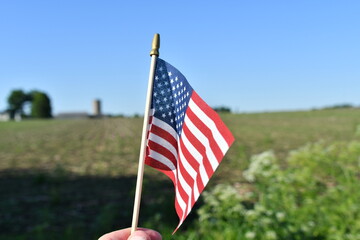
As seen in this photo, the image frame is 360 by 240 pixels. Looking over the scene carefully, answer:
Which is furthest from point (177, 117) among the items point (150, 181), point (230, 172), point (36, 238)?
point (230, 172)

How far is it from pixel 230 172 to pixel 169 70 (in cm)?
649

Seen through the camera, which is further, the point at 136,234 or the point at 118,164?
the point at 118,164

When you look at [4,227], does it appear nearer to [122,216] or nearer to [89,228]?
[89,228]

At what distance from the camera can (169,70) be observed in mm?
1601

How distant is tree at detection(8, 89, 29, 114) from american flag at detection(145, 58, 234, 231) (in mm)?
114877

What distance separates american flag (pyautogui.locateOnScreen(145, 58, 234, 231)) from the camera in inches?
60.6

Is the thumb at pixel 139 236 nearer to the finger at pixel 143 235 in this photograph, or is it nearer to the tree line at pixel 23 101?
the finger at pixel 143 235

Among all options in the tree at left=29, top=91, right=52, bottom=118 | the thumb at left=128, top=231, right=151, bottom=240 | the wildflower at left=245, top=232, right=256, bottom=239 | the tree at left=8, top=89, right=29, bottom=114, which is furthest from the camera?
the tree at left=8, top=89, right=29, bottom=114

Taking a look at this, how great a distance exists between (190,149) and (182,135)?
72 mm

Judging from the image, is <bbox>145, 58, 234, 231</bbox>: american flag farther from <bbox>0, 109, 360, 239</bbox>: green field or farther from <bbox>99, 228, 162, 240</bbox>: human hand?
<bbox>0, 109, 360, 239</bbox>: green field

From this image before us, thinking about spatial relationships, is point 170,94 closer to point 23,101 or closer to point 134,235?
point 134,235

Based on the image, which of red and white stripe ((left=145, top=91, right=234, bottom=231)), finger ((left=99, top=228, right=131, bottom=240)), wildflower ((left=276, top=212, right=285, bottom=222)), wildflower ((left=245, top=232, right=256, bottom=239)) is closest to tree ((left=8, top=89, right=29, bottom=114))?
wildflower ((left=276, top=212, right=285, bottom=222))

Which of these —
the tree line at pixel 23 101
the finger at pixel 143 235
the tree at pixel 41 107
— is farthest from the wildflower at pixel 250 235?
the tree line at pixel 23 101

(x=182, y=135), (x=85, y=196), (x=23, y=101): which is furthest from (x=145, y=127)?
(x=23, y=101)
